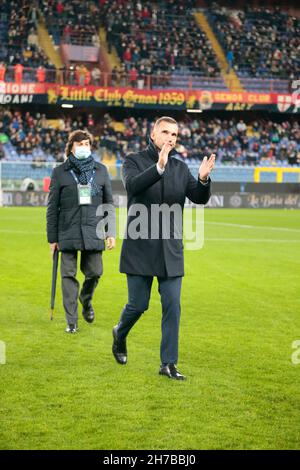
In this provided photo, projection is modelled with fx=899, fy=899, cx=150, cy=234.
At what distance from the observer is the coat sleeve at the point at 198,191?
24.4 ft

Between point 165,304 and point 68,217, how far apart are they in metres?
2.63

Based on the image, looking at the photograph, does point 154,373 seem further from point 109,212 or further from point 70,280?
point 109,212

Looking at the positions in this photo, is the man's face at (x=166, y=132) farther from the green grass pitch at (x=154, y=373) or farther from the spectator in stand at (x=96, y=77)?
the spectator in stand at (x=96, y=77)

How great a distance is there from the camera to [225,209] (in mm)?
40281

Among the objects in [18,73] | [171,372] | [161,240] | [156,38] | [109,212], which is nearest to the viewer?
[161,240]

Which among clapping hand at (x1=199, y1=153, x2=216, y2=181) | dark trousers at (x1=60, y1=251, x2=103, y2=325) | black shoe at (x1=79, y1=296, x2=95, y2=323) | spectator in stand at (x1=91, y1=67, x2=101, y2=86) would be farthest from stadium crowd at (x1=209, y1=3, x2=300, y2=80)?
clapping hand at (x1=199, y1=153, x2=216, y2=181)

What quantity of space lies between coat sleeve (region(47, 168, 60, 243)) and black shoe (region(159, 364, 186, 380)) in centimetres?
263

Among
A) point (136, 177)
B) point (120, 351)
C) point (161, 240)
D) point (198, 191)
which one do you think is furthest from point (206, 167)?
point (120, 351)

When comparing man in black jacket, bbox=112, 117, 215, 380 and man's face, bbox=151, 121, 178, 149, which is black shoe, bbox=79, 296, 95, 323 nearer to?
man in black jacket, bbox=112, 117, 215, 380

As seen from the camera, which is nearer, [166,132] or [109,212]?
[166,132]

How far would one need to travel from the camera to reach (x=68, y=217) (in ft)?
32.8

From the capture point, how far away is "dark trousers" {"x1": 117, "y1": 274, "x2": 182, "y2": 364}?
7676 millimetres

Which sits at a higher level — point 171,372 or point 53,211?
point 53,211

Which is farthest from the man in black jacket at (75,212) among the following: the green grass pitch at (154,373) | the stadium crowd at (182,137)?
the stadium crowd at (182,137)
